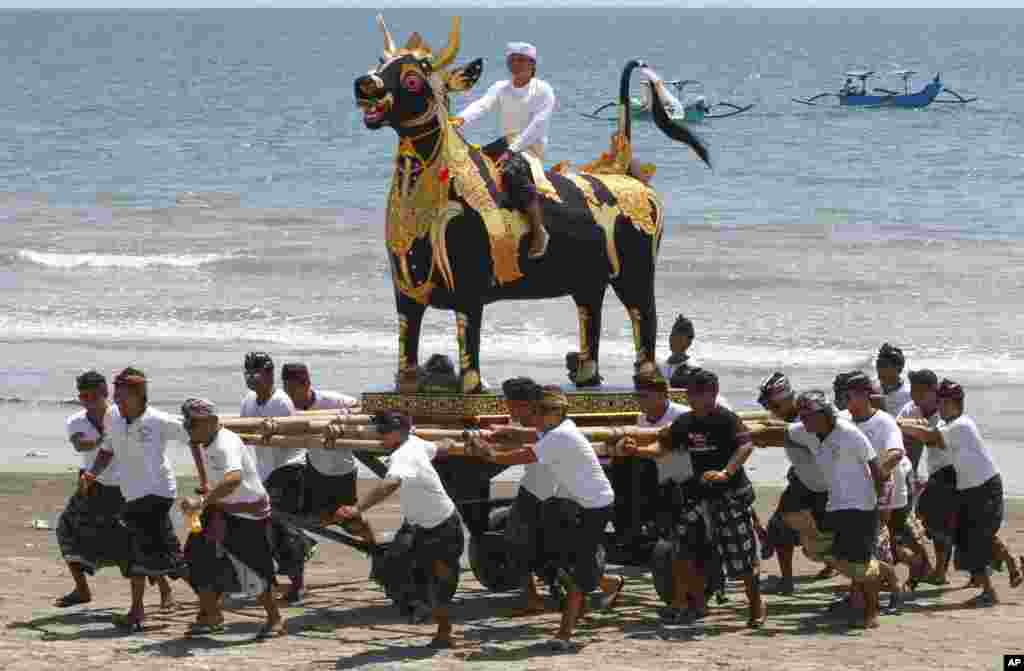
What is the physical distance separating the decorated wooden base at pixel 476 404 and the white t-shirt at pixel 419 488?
1.82 metres

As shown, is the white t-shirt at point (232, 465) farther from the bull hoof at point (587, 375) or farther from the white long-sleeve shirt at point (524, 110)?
the bull hoof at point (587, 375)

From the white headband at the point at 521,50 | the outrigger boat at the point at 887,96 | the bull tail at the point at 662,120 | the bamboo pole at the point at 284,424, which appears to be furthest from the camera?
the outrigger boat at the point at 887,96

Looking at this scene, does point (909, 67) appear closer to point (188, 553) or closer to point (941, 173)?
point (941, 173)

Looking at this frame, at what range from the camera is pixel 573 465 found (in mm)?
11594

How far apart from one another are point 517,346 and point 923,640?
1614cm

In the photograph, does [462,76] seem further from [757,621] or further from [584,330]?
[757,621]

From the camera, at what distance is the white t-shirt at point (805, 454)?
12.2 m

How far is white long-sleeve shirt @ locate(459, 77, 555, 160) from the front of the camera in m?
13.6

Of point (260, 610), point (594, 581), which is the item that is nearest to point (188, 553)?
point (260, 610)

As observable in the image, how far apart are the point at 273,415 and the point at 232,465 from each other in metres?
2.05

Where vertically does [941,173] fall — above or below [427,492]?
above

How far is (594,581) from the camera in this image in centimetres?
1167

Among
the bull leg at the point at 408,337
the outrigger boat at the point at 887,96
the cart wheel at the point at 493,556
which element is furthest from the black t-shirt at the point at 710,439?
the outrigger boat at the point at 887,96

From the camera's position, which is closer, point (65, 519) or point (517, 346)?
point (65, 519)
